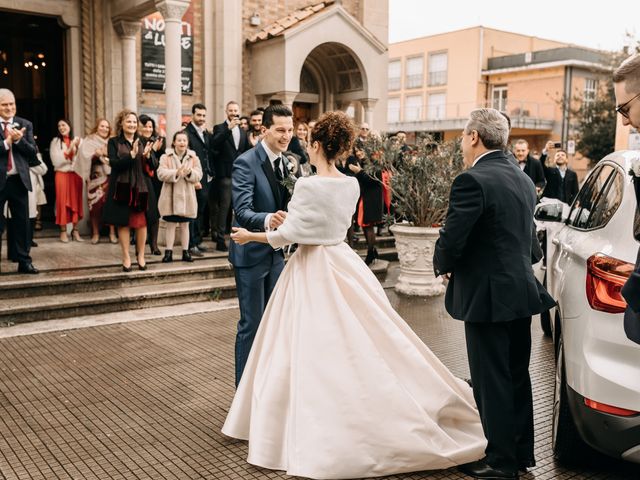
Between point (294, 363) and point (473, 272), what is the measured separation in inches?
45.3

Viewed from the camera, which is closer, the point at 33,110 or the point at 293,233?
the point at 293,233

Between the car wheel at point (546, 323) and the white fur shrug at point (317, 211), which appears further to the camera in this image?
the car wheel at point (546, 323)

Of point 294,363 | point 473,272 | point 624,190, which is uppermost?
point 624,190

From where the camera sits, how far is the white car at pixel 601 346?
313 cm

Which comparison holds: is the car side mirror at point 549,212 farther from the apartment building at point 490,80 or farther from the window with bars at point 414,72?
the window with bars at point 414,72

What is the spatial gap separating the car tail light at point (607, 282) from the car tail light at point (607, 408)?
46cm

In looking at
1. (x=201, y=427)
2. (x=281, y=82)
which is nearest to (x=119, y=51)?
(x=281, y=82)

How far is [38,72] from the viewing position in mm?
12352

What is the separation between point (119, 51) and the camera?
12.0 m

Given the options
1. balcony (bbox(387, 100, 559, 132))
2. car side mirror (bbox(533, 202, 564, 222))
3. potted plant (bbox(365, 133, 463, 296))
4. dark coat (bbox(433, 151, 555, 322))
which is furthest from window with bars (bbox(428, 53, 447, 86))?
dark coat (bbox(433, 151, 555, 322))

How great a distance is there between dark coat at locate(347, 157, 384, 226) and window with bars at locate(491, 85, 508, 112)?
125ft

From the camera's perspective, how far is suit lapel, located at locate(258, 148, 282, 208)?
4.66 m

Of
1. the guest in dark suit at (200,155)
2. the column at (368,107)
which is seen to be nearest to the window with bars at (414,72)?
the column at (368,107)

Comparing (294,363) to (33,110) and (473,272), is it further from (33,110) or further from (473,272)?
(33,110)
